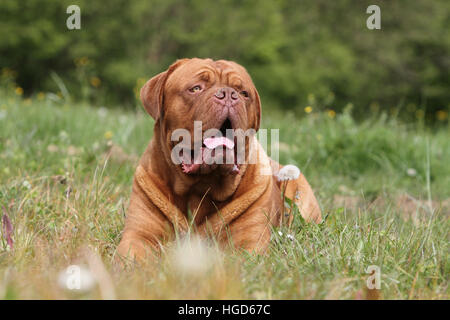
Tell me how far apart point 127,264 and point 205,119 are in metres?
0.84

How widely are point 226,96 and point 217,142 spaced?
0.25 m

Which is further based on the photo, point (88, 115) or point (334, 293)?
point (88, 115)

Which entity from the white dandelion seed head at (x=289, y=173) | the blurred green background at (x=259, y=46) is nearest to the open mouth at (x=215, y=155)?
the white dandelion seed head at (x=289, y=173)

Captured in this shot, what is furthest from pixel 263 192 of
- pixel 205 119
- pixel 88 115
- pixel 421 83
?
pixel 421 83

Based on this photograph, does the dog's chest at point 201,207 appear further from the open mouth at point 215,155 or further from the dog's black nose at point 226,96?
the dog's black nose at point 226,96

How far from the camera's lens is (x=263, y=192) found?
3.19 metres

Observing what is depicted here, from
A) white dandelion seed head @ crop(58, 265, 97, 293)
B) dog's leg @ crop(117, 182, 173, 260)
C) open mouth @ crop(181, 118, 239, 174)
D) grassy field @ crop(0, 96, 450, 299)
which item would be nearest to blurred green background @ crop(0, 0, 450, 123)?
grassy field @ crop(0, 96, 450, 299)

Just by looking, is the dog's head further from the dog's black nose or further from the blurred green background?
the blurred green background

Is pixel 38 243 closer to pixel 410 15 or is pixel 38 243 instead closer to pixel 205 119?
pixel 205 119

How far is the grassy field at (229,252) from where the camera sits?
217 cm

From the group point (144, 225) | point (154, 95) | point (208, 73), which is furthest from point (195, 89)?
point (144, 225)

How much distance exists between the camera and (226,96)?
293 cm

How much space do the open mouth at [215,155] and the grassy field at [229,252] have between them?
0.45m

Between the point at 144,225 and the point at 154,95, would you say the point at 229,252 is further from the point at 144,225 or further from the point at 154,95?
the point at 154,95
